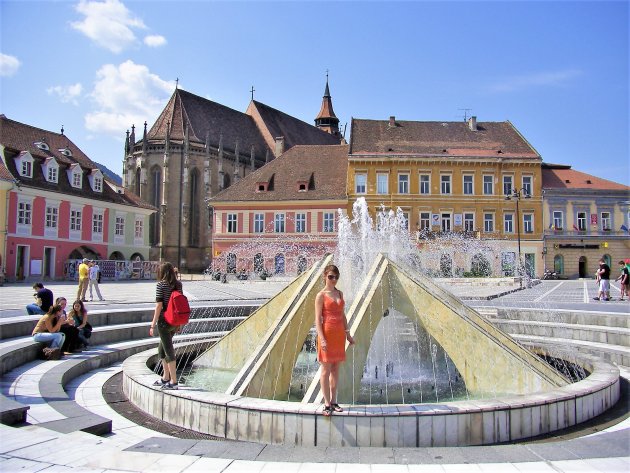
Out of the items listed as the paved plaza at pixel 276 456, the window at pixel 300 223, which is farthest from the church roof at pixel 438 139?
the paved plaza at pixel 276 456

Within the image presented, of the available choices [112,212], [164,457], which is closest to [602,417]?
[164,457]

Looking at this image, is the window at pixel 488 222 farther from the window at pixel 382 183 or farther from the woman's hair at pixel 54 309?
the woman's hair at pixel 54 309

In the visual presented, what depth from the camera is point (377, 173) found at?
39.1 m

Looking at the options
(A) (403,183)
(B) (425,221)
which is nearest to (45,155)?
(A) (403,183)

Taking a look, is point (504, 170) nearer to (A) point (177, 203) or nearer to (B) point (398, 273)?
(A) point (177, 203)

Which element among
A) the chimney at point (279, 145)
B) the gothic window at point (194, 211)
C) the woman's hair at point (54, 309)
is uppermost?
the chimney at point (279, 145)

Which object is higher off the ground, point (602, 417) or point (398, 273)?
point (398, 273)

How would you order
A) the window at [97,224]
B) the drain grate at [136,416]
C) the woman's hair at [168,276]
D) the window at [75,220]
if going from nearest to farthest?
1. the drain grate at [136,416]
2. the woman's hair at [168,276]
3. the window at [75,220]
4. the window at [97,224]

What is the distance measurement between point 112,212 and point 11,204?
28.5 feet

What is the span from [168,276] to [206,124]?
54911mm

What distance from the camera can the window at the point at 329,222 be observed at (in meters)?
39.1

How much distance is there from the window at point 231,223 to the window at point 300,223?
4.85 m

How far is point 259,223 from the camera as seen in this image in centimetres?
4047

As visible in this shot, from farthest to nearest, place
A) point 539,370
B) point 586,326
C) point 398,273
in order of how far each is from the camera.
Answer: point 586,326 < point 398,273 < point 539,370
